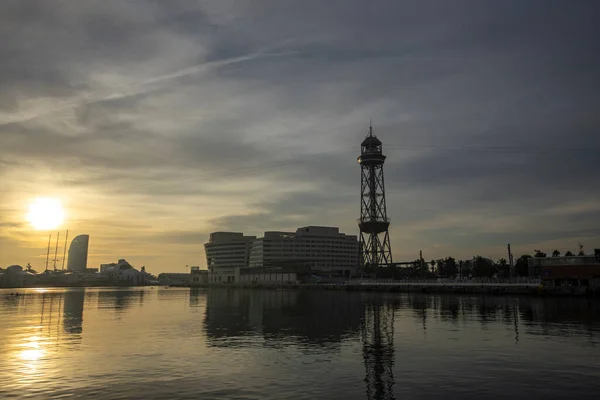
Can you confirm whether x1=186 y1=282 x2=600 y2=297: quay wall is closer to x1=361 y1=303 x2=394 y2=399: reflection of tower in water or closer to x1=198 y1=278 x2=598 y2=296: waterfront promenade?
x1=198 y1=278 x2=598 y2=296: waterfront promenade

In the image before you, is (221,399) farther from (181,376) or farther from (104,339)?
(104,339)

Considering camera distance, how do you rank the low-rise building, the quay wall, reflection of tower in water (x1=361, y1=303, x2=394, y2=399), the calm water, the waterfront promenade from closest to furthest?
the calm water, reflection of tower in water (x1=361, y1=303, x2=394, y2=399), the quay wall, the waterfront promenade, the low-rise building

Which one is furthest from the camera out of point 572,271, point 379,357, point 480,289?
point 480,289

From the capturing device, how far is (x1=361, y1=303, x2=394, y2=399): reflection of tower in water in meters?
26.9

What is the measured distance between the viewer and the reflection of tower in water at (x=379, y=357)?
1058 inches

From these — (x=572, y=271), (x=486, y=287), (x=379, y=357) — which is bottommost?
(x=379, y=357)

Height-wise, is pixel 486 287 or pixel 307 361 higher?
pixel 486 287

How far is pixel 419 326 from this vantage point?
56969 mm

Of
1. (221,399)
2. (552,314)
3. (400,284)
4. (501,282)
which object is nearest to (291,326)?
(221,399)

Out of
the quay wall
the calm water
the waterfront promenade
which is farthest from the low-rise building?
the calm water

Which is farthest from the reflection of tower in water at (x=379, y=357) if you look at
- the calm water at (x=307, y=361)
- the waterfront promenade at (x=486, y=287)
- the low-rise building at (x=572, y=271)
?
the low-rise building at (x=572, y=271)

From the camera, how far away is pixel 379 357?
3666cm

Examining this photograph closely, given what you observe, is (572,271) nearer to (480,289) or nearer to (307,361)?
(480,289)

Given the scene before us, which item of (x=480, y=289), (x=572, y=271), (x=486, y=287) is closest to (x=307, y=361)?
(x=572, y=271)
